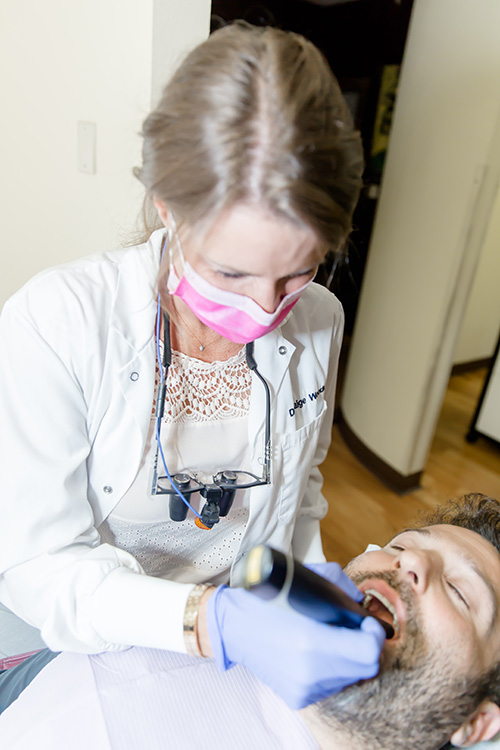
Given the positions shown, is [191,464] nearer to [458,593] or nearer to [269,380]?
[269,380]

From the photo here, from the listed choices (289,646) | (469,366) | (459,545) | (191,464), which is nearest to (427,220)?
(459,545)

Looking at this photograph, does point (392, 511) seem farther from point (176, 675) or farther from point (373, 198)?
point (373, 198)

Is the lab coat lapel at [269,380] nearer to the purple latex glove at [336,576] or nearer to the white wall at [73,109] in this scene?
the purple latex glove at [336,576]

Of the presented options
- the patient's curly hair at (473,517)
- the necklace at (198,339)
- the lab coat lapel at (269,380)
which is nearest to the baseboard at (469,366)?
the patient's curly hair at (473,517)

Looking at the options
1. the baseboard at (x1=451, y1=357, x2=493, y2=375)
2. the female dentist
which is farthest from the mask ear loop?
the baseboard at (x1=451, y1=357, x2=493, y2=375)

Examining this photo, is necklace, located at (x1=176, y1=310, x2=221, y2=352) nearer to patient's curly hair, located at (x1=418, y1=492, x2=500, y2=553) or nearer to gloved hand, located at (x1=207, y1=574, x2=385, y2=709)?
gloved hand, located at (x1=207, y1=574, x2=385, y2=709)

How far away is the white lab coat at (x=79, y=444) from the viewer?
77 centimetres

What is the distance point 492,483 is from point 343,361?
1.53 metres

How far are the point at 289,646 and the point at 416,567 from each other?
0.32 m

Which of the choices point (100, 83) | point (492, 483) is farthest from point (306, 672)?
point (492, 483)

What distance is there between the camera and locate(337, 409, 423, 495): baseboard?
2.68 meters

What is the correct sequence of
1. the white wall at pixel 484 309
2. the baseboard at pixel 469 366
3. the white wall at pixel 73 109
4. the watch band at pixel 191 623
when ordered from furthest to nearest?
the baseboard at pixel 469 366 → the white wall at pixel 484 309 → the white wall at pixel 73 109 → the watch band at pixel 191 623

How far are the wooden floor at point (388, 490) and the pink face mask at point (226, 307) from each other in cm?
160

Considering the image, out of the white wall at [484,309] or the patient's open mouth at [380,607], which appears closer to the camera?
the patient's open mouth at [380,607]
